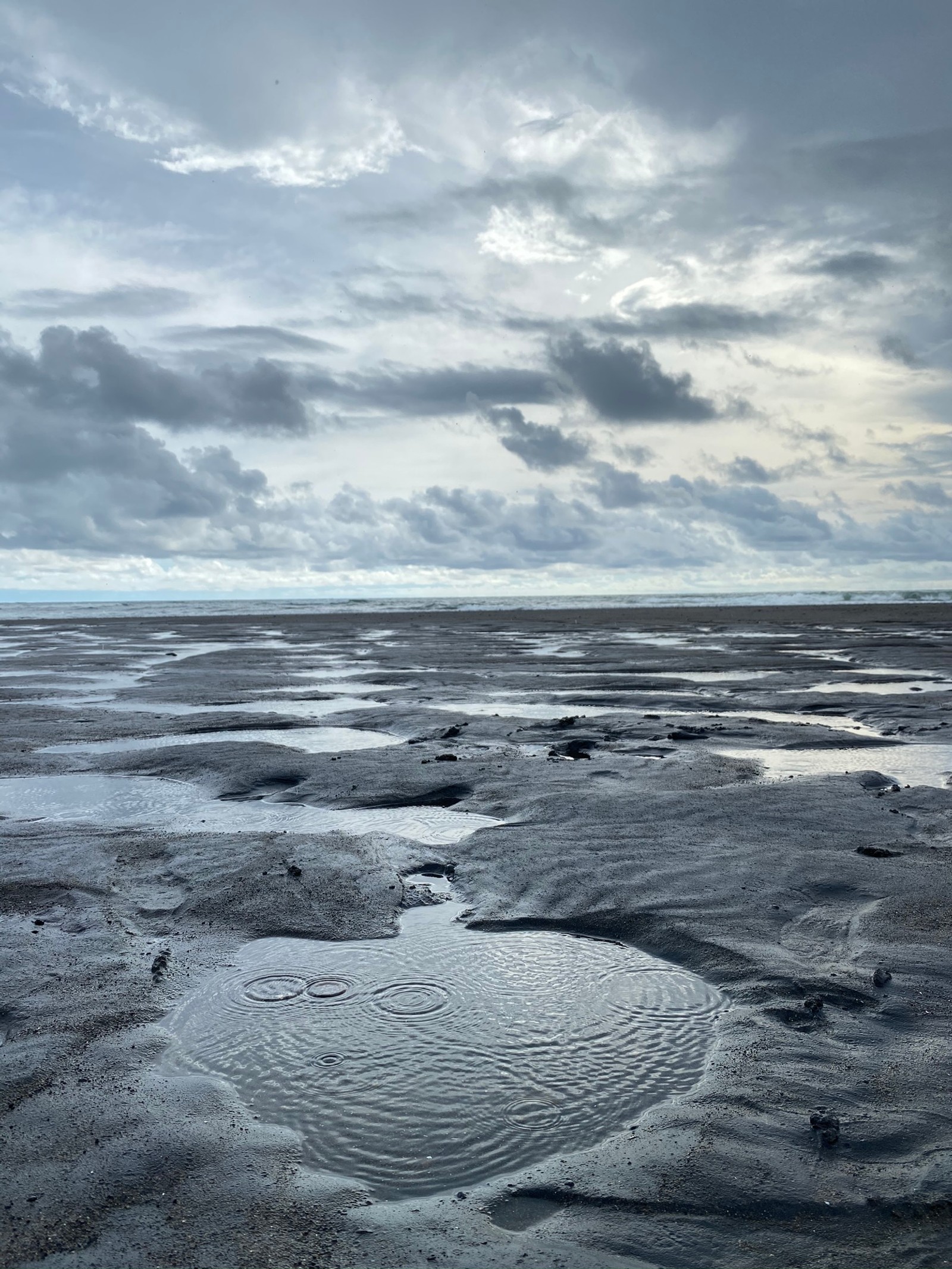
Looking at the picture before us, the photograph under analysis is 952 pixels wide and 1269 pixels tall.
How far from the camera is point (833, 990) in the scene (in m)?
4.87

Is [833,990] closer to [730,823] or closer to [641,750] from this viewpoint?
[730,823]

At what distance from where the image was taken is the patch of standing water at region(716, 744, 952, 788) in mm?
10523

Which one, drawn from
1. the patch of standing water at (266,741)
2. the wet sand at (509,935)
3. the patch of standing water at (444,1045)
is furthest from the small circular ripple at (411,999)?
the patch of standing water at (266,741)

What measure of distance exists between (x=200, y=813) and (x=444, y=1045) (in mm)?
5685

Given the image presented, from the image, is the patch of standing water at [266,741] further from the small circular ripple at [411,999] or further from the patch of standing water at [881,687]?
the patch of standing water at [881,687]

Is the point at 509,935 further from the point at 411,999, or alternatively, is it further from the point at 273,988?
the point at 273,988

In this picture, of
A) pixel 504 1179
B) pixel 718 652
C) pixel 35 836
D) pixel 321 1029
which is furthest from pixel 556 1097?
pixel 718 652

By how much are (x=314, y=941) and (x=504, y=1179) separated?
106 inches

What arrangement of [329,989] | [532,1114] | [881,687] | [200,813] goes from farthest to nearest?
1. [881,687]
2. [200,813]
3. [329,989]
4. [532,1114]

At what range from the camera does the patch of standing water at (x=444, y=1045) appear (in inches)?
141

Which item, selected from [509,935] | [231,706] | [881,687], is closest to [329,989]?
[509,935]

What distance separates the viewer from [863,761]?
11.4m

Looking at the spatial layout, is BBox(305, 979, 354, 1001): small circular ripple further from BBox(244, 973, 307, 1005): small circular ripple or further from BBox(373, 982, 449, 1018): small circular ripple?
BBox(373, 982, 449, 1018): small circular ripple

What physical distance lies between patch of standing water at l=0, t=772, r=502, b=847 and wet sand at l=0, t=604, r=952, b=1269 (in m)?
0.06
